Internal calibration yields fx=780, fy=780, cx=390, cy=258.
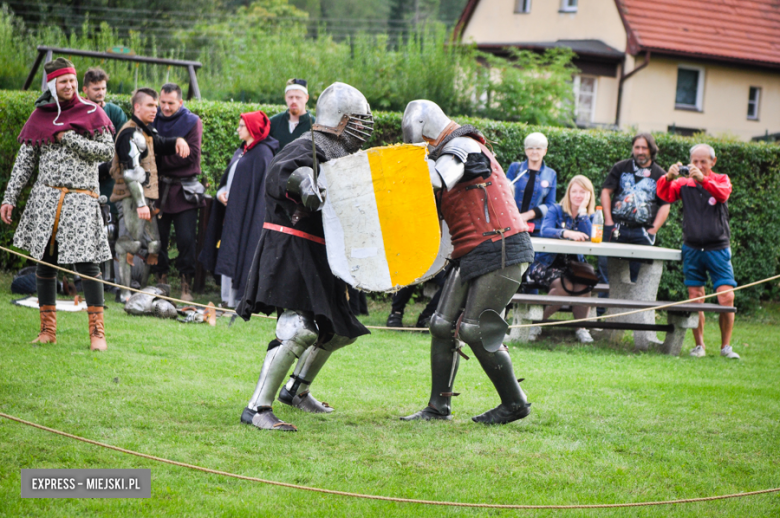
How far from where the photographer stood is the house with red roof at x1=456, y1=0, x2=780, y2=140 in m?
20.2

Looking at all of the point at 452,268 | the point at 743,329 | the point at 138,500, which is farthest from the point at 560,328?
the point at 138,500

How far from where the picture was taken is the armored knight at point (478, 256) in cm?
401

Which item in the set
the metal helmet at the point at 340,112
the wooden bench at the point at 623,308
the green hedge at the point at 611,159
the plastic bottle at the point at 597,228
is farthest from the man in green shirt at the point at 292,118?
the metal helmet at the point at 340,112

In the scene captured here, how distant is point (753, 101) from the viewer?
2145 centimetres

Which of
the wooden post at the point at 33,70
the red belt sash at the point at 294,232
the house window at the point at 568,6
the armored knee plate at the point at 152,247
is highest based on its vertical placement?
the house window at the point at 568,6

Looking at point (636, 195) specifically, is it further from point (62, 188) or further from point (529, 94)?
point (529, 94)

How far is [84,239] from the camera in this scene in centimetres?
526

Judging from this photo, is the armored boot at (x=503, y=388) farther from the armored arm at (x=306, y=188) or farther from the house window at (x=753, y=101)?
the house window at (x=753, y=101)

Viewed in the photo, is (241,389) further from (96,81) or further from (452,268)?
(96,81)

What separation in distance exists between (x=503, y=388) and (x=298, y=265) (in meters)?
1.27

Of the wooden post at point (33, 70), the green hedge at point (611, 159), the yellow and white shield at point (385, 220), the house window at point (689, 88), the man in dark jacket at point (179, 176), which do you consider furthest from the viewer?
the house window at point (689, 88)

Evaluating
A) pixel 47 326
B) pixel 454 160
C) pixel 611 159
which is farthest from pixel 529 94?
pixel 454 160

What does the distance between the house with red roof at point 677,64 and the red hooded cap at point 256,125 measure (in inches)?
569

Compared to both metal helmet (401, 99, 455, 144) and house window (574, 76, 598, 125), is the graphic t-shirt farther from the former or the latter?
house window (574, 76, 598, 125)
